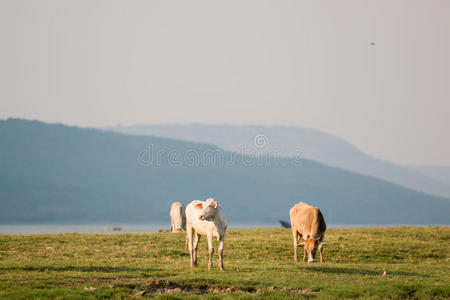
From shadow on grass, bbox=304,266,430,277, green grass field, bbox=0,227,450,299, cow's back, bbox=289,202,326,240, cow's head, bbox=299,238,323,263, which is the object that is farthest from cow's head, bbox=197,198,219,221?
cow's back, bbox=289,202,326,240

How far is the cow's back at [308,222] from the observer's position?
103 ft

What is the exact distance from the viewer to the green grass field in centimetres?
2200

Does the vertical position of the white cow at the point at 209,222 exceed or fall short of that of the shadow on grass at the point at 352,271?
it exceeds it

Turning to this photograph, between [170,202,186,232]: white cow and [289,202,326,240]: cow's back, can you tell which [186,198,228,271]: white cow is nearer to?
[289,202,326,240]: cow's back

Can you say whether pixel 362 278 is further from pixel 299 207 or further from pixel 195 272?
pixel 299 207

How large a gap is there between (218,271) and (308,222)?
740 cm

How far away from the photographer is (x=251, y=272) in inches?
1019

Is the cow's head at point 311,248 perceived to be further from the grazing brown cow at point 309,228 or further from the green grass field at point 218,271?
the green grass field at point 218,271

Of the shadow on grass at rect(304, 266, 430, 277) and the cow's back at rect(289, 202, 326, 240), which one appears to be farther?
the cow's back at rect(289, 202, 326, 240)

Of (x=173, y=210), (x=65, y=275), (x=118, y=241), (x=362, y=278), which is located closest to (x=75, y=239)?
(x=118, y=241)

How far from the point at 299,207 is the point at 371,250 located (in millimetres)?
5620

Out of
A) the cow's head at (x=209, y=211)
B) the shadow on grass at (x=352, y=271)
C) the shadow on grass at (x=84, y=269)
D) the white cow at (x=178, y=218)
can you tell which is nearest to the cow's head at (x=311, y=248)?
the shadow on grass at (x=352, y=271)

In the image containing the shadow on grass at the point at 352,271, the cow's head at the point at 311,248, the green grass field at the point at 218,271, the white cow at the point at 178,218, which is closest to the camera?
the green grass field at the point at 218,271

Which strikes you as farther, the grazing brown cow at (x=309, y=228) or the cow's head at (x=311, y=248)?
the grazing brown cow at (x=309, y=228)
